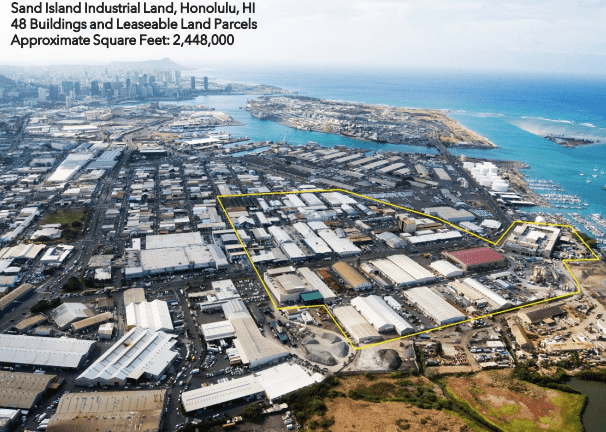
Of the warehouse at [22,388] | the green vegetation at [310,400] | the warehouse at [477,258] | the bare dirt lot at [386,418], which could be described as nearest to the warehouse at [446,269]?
the warehouse at [477,258]

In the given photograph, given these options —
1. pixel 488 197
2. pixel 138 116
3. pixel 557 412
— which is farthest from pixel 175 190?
pixel 138 116

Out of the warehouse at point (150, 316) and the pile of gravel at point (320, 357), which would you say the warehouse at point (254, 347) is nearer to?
the pile of gravel at point (320, 357)

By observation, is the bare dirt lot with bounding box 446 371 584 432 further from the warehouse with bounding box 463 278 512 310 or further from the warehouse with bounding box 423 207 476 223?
the warehouse with bounding box 423 207 476 223

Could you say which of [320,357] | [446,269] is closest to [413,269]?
[446,269]

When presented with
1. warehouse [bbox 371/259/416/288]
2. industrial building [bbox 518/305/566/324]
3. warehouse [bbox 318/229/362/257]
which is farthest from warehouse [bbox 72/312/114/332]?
industrial building [bbox 518/305/566/324]

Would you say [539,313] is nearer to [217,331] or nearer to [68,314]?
[217,331]

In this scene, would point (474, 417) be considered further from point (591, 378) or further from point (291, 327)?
point (291, 327)
